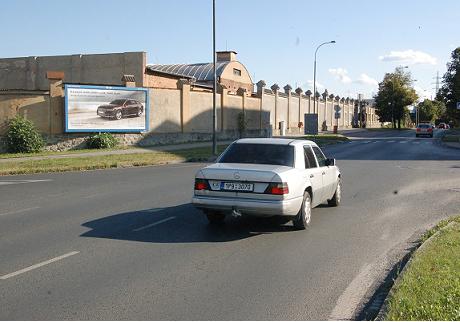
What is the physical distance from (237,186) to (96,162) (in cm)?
1496

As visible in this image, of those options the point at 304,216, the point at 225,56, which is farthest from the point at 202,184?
the point at 225,56

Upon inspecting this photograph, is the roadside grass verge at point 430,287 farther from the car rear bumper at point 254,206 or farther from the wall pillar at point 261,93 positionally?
the wall pillar at point 261,93

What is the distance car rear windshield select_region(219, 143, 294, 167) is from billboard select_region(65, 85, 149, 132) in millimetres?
20927

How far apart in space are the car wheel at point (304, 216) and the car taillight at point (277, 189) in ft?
2.46

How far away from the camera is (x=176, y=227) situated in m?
9.18

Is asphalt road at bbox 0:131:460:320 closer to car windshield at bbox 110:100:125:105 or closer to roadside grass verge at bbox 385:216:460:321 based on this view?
roadside grass verge at bbox 385:216:460:321

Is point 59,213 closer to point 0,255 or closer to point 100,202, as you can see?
point 100,202

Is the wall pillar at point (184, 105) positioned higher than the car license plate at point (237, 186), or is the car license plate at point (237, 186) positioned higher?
the wall pillar at point (184, 105)

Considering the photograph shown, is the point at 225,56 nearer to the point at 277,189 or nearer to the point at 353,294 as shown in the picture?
the point at 277,189

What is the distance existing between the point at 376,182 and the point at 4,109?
19.2 m

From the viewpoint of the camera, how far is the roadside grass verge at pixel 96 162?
20.1 metres

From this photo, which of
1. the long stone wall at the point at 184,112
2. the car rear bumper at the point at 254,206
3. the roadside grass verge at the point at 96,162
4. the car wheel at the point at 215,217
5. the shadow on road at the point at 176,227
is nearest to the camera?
the car rear bumper at the point at 254,206

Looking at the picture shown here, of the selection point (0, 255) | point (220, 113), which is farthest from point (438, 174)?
point (220, 113)

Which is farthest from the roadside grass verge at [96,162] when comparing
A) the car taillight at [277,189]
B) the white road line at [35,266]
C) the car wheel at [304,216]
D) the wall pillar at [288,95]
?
the wall pillar at [288,95]
